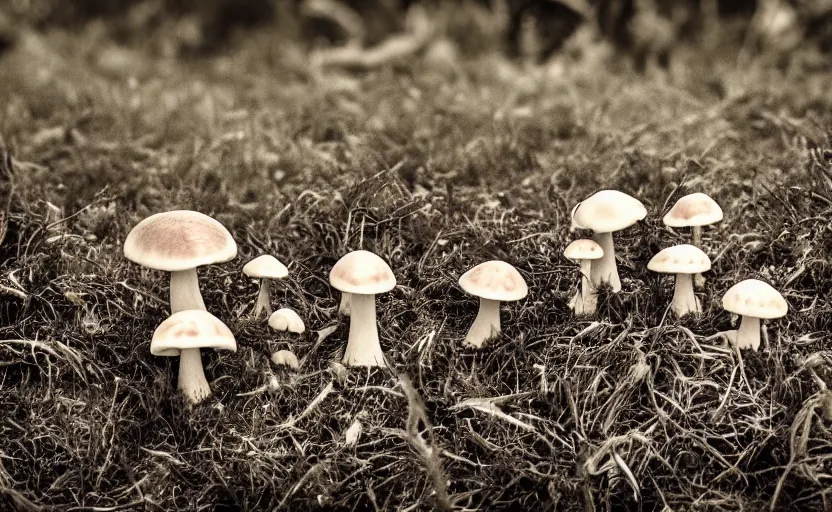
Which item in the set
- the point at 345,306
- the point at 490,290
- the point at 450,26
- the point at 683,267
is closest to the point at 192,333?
the point at 345,306

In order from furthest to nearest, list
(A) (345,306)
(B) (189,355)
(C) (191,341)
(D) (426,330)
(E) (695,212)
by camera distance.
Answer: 1. (A) (345,306)
2. (D) (426,330)
3. (E) (695,212)
4. (B) (189,355)
5. (C) (191,341)

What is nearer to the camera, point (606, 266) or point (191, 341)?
Result: point (191, 341)

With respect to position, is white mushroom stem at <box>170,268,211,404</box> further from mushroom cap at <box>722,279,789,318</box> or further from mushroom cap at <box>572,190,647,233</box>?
mushroom cap at <box>722,279,789,318</box>

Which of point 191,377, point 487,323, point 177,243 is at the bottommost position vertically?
point 191,377

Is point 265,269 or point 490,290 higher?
point 490,290

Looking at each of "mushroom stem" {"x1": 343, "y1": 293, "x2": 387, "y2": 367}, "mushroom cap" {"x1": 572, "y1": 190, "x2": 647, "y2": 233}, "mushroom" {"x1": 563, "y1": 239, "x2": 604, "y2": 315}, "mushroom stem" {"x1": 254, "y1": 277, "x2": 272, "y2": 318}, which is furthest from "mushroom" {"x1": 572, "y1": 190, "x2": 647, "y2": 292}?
"mushroom stem" {"x1": 254, "y1": 277, "x2": 272, "y2": 318}

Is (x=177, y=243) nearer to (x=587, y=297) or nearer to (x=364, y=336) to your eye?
(x=364, y=336)

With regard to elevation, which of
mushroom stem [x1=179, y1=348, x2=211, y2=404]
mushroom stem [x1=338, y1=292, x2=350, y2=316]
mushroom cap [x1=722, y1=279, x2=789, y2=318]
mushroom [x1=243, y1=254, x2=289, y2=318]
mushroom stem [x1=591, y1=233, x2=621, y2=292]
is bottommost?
mushroom stem [x1=179, y1=348, x2=211, y2=404]

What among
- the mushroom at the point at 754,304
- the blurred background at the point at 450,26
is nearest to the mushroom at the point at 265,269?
the mushroom at the point at 754,304
